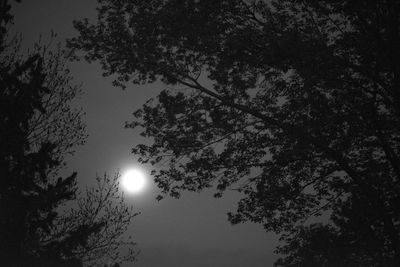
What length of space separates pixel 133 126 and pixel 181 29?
3391mm

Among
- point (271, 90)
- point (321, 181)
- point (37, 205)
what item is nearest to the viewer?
point (37, 205)

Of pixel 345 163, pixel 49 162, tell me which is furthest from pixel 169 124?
pixel 345 163

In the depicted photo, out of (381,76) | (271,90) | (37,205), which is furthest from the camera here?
(271,90)

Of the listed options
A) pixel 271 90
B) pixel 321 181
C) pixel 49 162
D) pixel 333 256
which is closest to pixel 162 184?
pixel 49 162

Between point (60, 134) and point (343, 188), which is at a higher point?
point (60, 134)

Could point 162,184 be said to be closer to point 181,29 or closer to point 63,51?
point 181,29

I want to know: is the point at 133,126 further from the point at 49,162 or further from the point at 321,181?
the point at 321,181

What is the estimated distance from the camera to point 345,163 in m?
9.48

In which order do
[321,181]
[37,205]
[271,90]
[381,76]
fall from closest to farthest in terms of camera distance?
[37,205] < [381,76] < [271,90] < [321,181]

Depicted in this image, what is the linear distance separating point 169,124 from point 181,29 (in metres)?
2.86

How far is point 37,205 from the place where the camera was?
7.97 metres

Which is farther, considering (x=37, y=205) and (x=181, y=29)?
(x=181, y=29)

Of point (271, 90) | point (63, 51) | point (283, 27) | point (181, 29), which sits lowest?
point (271, 90)

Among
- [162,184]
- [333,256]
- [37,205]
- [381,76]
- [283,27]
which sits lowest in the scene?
[333,256]
